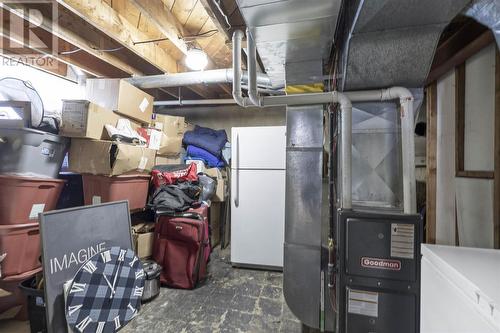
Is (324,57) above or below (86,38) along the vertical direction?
below

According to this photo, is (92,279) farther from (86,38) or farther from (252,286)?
(86,38)

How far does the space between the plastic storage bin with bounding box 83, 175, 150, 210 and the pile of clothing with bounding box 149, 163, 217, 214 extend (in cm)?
20

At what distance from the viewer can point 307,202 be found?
5.66 feet

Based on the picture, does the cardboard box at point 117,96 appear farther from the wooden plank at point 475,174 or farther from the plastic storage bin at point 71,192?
the wooden plank at point 475,174

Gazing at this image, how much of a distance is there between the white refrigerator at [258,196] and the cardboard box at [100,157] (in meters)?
1.22

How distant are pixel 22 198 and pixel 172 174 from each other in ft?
4.01

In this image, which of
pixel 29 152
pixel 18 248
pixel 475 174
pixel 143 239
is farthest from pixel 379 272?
pixel 29 152

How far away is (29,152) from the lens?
1638mm

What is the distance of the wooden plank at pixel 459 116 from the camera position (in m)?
1.35

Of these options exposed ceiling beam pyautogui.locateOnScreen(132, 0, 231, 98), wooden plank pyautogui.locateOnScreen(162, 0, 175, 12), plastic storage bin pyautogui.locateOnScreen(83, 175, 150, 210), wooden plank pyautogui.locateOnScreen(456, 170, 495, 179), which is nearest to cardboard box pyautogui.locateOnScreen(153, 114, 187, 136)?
plastic storage bin pyautogui.locateOnScreen(83, 175, 150, 210)

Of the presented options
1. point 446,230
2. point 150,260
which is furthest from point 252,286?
point 446,230

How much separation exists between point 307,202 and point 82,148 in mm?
1922

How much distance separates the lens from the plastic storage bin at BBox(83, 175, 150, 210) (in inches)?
79.2

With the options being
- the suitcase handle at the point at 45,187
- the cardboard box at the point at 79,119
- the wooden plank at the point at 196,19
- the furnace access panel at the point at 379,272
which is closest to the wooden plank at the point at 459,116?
the furnace access panel at the point at 379,272
